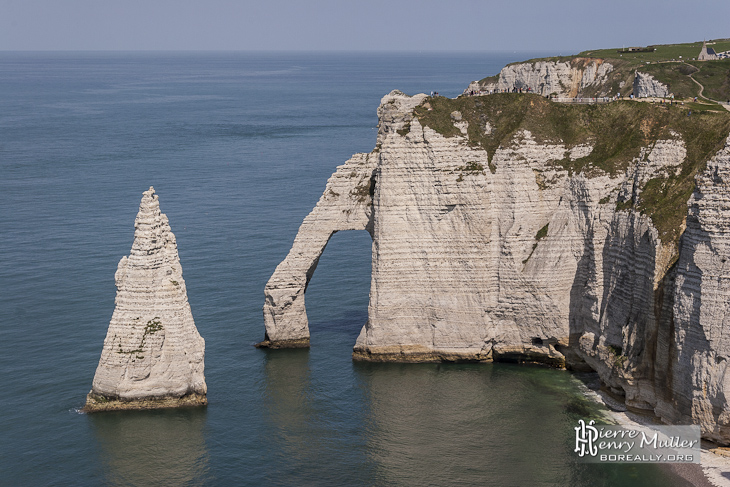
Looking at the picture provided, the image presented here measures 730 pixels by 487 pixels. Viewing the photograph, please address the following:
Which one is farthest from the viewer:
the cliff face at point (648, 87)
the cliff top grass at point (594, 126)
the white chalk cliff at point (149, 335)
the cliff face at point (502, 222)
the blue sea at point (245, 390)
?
the cliff face at point (648, 87)

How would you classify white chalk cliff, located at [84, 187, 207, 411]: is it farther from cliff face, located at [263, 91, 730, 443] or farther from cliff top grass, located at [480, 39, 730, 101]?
cliff top grass, located at [480, 39, 730, 101]

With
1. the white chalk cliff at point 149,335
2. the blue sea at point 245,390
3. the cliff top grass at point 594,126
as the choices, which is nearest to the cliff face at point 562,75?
the blue sea at point 245,390

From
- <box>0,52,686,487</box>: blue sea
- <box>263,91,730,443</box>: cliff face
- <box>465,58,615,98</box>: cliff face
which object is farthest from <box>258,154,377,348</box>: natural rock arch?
<box>465,58,615,98</box>: cliff face

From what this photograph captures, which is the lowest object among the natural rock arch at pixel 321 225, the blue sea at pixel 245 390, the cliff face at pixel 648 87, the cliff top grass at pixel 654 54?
the blue sea at pixel 245 390

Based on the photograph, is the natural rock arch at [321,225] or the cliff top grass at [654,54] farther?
the cliff top grass at [654,54]

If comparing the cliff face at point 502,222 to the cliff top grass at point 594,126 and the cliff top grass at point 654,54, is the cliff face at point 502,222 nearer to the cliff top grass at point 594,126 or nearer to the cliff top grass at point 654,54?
the cliff top grass at point 594,126

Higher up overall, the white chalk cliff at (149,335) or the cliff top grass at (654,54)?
the cliff top grass at (654,54)

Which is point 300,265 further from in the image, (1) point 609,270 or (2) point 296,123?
(2) point 296,123
